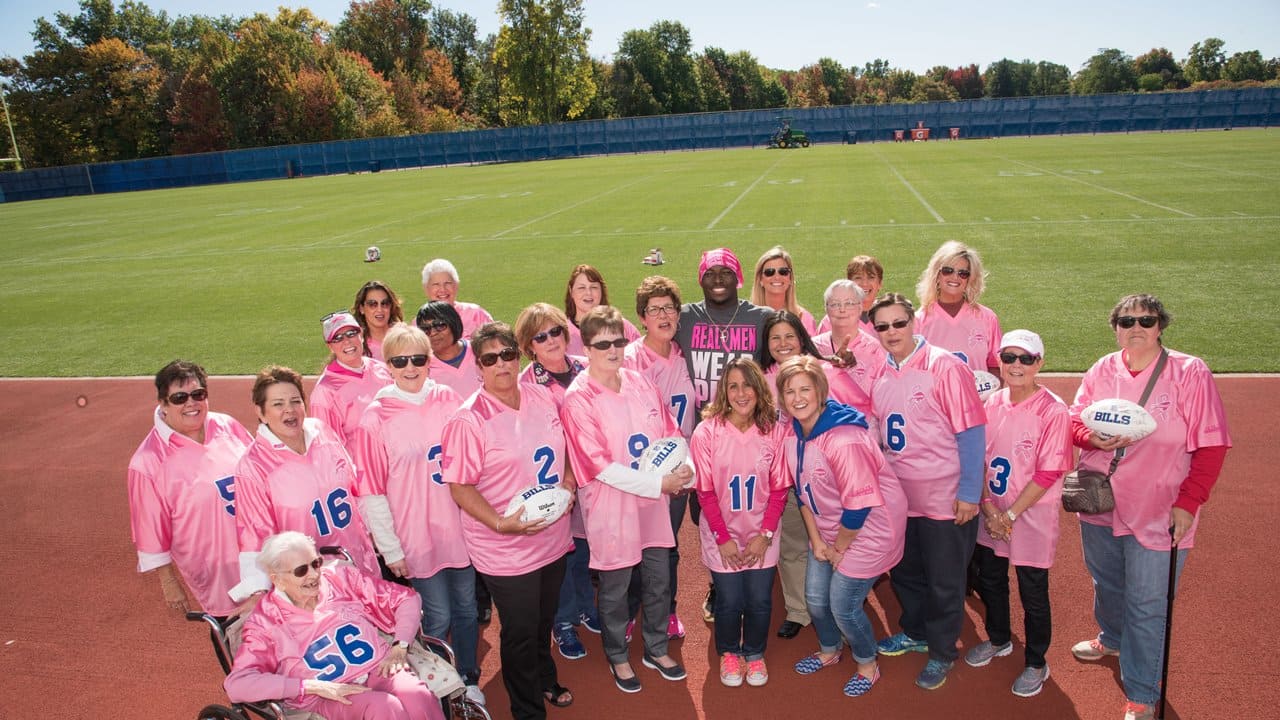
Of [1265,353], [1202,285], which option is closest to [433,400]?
[1265,353]

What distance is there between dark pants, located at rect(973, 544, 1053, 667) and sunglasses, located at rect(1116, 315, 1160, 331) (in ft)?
4.51

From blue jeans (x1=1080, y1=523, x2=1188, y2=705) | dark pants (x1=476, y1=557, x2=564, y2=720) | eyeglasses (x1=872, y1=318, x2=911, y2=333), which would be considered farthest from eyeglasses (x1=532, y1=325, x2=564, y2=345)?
blue jeans (x1=1080, y1=523, x2=1188, y2=705)

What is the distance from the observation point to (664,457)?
4.07m

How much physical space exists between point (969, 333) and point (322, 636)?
446 centimetres

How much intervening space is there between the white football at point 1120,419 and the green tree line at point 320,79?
224 feet

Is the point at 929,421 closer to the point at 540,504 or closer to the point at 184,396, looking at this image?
the point at 540,504

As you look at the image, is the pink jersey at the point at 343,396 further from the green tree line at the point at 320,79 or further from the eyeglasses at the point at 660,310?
the green tree line at the point at 320,79

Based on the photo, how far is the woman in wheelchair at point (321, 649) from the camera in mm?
3453

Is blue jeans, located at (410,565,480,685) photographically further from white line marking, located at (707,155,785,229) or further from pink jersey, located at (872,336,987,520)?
white line marking, located at (707,155,785,229)

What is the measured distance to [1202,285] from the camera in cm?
1204

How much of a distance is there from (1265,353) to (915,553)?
742 centimetres

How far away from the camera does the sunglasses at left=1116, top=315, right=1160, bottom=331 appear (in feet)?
12.8

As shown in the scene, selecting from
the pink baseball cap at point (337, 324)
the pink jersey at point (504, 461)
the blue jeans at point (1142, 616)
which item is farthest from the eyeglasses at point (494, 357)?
the blue jeans at point (1142, 616)

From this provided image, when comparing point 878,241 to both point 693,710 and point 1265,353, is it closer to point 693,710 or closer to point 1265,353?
point 1265,353
